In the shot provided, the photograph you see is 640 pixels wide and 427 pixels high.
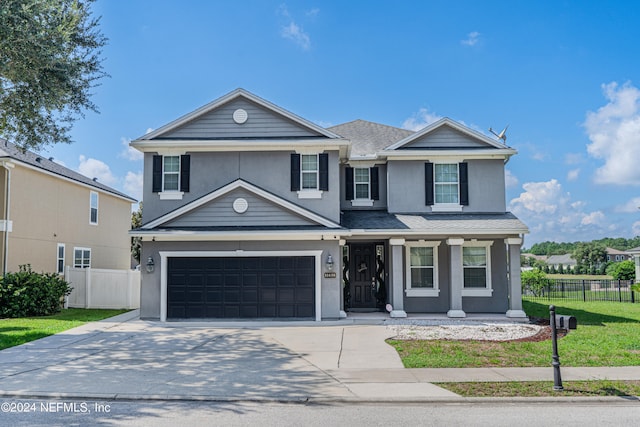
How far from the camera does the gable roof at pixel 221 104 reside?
55.4ft

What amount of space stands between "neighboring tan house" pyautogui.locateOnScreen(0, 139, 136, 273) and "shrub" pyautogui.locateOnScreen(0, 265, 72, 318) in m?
2.08

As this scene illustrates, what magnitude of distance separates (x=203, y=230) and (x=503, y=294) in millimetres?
10394

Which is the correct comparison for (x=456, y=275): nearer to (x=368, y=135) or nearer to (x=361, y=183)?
(x=361, y=183)

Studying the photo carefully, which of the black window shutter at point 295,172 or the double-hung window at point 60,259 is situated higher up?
the black window shutter at point 295,172

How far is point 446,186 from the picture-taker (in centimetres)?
1780

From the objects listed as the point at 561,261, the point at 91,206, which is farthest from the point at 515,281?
the point at 561,261

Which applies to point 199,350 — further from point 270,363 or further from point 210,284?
point 210,284

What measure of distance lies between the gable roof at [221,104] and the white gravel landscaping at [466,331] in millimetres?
6862

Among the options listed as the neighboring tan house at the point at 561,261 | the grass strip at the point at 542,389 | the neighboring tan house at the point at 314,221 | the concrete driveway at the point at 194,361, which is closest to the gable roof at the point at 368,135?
the neighboring tan house at the point at 314,221

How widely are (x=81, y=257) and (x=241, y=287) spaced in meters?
11.8

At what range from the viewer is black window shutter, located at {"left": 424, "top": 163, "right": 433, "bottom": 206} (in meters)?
17.7

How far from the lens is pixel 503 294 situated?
56.9 feet

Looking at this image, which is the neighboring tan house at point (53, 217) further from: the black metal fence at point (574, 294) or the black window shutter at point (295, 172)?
the black metal fence at point (574, 294)

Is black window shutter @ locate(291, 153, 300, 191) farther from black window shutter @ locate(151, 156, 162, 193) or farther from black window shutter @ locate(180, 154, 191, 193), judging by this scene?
black window shutter @ locate(151, 156, 162, 193)
